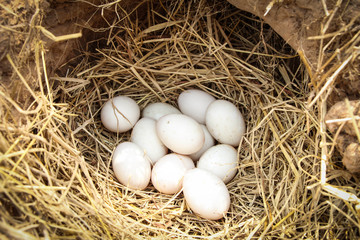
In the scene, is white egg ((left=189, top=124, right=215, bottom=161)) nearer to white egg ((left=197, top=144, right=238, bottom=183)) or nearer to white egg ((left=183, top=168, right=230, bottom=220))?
white egg ((left=197, top=144, right=238, bottom=183))

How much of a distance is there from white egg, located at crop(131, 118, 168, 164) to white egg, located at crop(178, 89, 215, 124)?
0.69 feet

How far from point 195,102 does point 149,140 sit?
320 mm

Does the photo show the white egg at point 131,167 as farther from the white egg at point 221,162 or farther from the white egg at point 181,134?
the white egg at point 221,162

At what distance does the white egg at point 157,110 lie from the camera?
71.2 inches

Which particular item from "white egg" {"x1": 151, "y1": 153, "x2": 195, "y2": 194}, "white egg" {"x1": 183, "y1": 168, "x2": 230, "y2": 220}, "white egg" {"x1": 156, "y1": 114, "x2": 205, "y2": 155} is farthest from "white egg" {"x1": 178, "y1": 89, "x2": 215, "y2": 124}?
"white egg" {"x1": 183, "y1": 168, "x2": 230, "y2": 220}

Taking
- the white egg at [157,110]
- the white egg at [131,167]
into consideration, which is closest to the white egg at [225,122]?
the white egg at [157,110]

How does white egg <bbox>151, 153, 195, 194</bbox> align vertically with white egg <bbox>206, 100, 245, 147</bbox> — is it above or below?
below

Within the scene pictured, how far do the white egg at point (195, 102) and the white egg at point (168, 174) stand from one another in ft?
0.99

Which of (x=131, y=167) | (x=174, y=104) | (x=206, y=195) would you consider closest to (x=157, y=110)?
(x=174, y=104)

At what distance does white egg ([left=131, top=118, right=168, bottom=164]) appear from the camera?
65.9 inches

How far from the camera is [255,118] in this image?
1693 mm

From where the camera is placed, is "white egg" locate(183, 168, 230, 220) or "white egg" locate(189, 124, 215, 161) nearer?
"white egg" locate(183, 168, 230, 220)

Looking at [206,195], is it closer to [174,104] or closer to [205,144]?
[205,144]

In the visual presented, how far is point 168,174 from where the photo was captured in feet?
5.05
